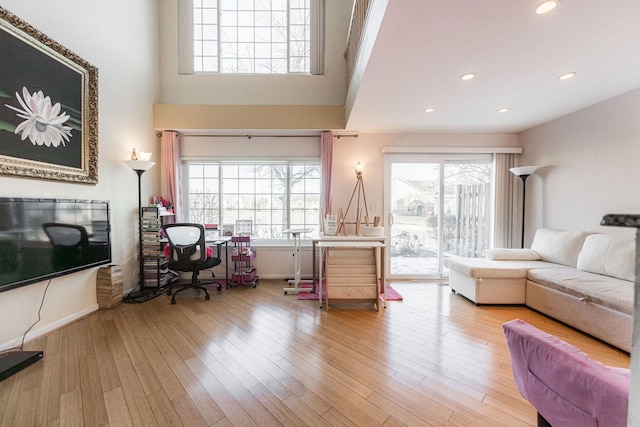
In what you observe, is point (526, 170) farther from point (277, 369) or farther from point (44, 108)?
point (44, 108)

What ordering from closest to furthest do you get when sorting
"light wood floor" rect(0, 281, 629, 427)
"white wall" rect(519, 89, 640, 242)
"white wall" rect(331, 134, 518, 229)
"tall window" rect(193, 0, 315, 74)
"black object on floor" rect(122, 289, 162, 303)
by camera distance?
"light wood floor" rect(0, 281, 629, 427) → "white wall" rect(519, 89, 640, 242) → "black object on floor" rect(122, 289, 162, 303) → "white wall" rect(331, 134, 518, 229) → "tall window" rect(193, 0, 315, 74)

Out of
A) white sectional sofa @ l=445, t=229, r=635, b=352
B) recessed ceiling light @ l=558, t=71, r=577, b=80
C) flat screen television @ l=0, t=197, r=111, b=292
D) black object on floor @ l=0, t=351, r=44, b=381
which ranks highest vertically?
recessed ceiling light @ l=558, t=71, r=577, b=80

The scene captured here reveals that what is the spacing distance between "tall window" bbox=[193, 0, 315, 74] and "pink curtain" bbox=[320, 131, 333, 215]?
53.9 inches

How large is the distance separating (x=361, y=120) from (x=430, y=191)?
179cm

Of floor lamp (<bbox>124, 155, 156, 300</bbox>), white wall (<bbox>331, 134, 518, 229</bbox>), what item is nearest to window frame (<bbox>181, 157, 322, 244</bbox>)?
white wall (<bbox>331, 134, 518, 229</bbox>)

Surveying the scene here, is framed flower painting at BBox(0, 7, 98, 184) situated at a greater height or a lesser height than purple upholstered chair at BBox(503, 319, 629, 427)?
greater

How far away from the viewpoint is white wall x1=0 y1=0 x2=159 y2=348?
2275mm

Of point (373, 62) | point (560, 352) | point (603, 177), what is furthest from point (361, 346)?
point (603, 177)

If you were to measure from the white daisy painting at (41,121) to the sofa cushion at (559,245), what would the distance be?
6.08m

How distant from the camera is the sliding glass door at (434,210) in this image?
166 inches

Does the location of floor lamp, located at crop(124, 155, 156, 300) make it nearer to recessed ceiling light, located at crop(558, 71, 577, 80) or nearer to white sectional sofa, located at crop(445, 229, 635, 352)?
white sectional sofa, located at crop(445, 229, 635, 352)

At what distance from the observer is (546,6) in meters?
1.54

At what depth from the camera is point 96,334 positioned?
2404 mm

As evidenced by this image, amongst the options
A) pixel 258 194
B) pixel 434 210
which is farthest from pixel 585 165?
pixel 258 194
